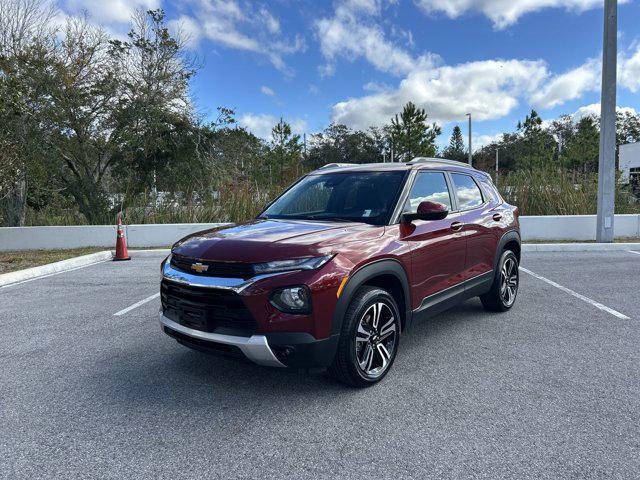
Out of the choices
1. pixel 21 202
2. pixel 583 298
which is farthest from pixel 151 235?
pixel 583 298

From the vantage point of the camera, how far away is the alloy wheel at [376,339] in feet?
11.3

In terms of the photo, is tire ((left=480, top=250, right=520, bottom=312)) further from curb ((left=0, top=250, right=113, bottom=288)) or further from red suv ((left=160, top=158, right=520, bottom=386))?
curb ((left=0, top=250, right=113, bottom=288))

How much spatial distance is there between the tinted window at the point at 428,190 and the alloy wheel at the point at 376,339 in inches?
38.9

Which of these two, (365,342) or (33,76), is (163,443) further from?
(33,76)

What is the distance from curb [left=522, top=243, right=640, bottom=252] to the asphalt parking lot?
612cm

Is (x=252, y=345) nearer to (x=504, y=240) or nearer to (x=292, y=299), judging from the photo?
(x=292, y=299)

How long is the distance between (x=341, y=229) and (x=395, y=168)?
46.7 inches

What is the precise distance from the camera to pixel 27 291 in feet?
24.1

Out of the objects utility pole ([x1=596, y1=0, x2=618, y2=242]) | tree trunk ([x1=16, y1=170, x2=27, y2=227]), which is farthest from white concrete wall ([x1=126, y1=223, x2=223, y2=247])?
utility pole ([x1=596, y1=0, x2=618, y2=242])

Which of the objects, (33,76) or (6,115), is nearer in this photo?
(6,115)

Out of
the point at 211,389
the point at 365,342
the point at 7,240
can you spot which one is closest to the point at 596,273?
the point at 365,342

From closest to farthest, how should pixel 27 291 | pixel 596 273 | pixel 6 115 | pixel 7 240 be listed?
pixel 27 291 → pixel 596 273 → pixel 7 240 → pixel 6 115

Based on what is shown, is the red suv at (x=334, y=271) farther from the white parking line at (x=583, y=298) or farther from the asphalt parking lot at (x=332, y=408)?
the white parking line at (x=583, y=298)

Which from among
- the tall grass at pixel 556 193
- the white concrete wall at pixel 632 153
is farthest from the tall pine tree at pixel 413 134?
the tall grass at pixel 556 193
